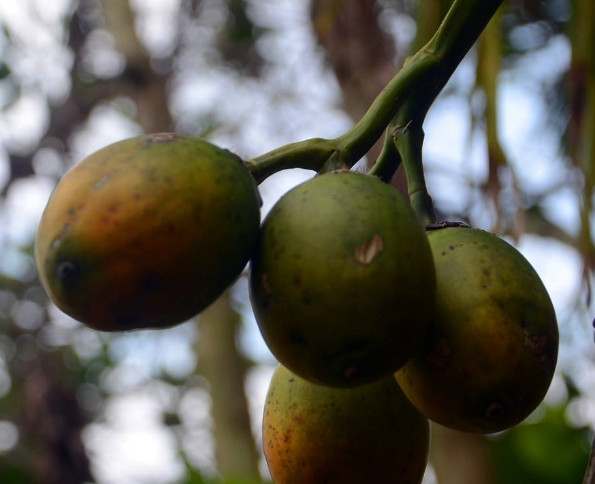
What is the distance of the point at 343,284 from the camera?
1.04 meters

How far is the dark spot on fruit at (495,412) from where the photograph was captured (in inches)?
46.0

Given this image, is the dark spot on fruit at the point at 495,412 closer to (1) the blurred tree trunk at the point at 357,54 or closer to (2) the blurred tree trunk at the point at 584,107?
(2) the blurred tree trunk at the point at 584,107

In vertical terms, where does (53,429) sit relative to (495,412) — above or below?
below

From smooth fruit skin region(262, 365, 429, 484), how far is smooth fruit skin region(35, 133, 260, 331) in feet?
1.03

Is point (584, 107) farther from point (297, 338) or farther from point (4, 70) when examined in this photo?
point (4, 70)

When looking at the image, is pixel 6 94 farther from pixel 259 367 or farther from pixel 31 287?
pixel 259 367

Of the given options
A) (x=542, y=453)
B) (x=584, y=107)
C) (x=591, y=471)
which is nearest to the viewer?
(x=591, y=471)

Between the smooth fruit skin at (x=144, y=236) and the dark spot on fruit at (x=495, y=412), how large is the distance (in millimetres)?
389

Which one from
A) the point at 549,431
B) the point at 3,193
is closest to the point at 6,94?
the point at 3,193

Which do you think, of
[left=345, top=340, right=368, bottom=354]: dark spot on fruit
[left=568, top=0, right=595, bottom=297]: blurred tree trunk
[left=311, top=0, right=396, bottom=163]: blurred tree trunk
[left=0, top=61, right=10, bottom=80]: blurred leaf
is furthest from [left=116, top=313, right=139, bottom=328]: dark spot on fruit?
[left=0, top=61, right=10, bottom=80]: blurred leaf

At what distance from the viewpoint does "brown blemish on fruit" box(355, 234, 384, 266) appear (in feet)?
3.44

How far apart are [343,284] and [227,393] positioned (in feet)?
14.8

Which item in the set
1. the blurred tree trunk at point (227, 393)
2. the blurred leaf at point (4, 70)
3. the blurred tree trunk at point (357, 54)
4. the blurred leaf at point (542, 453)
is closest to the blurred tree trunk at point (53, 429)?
the blurred tree trunk at point (227, 393)

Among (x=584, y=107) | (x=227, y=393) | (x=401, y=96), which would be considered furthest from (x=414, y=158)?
(x=227, y=393)
